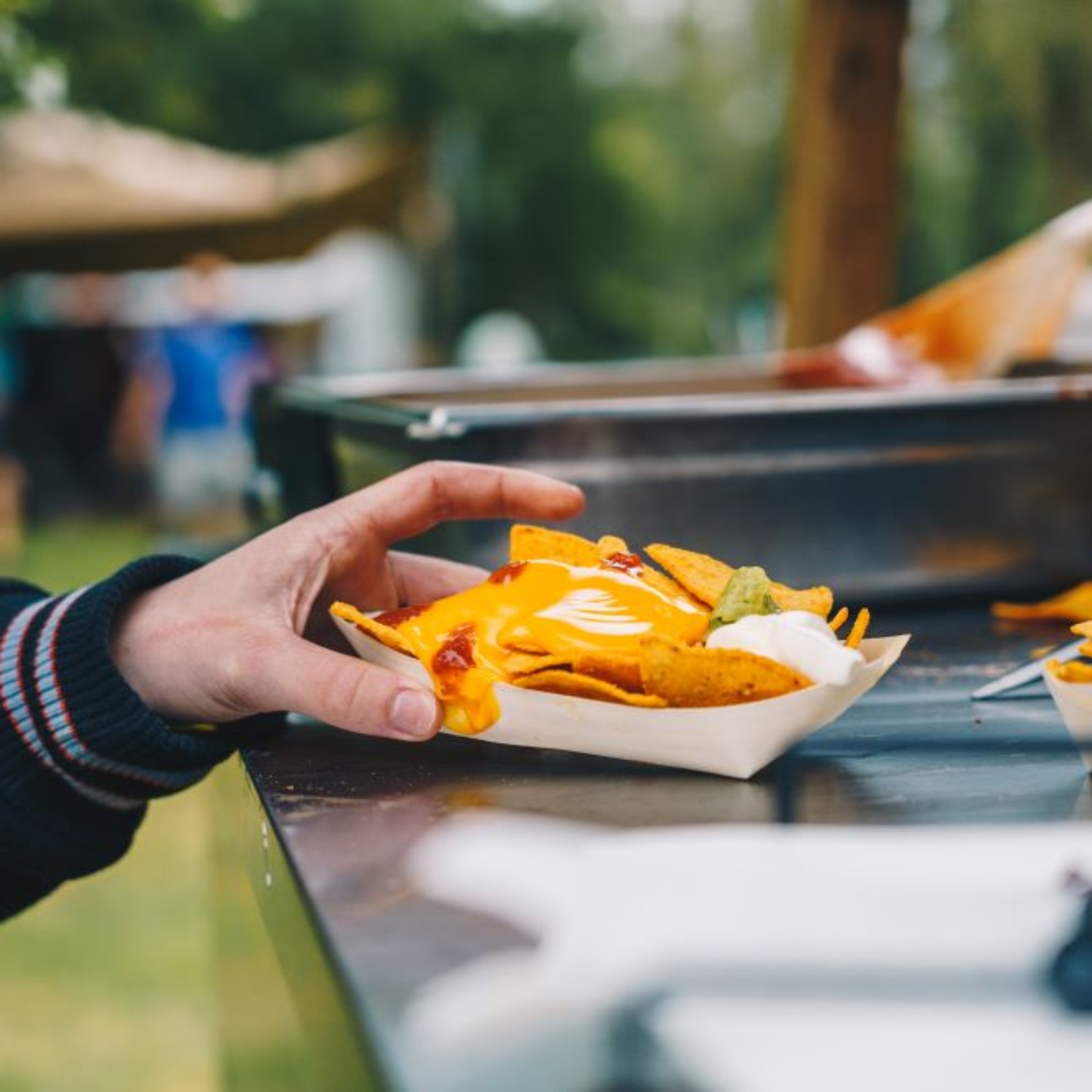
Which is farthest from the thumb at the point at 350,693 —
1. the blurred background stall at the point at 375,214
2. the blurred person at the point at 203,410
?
the blurred person at the point at 203,410

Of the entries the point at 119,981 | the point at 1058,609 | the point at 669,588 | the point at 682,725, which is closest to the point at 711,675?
the point at 682,725

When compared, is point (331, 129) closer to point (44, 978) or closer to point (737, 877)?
point (44, 978)

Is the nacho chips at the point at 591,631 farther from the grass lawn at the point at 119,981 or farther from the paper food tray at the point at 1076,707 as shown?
the grass lawn at the point at 119,981

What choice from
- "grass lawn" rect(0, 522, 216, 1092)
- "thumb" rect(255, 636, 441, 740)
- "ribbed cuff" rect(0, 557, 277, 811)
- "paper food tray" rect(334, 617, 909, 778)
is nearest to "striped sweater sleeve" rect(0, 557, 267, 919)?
"ribbed cuff" rect(0, 557, 277, 811)

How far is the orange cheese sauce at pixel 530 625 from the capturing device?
97 centimetres

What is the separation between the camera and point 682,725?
0.94 m

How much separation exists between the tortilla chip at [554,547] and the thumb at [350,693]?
0.16 metres

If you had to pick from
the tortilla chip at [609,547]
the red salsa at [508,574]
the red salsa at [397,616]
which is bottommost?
the red salsa at [397,616]

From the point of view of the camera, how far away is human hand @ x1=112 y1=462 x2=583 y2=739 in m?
1.00

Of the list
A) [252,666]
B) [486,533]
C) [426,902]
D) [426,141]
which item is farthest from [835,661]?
[426,141]

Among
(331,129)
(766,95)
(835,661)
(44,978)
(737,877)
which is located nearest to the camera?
(737,877)

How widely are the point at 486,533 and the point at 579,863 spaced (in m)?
0.80

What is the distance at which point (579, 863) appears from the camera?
70cm

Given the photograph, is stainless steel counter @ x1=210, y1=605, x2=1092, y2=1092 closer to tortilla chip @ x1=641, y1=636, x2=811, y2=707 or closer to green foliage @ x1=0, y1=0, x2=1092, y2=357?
tortilla chip @ x1=641, y1=636, x2=811, y2=707
